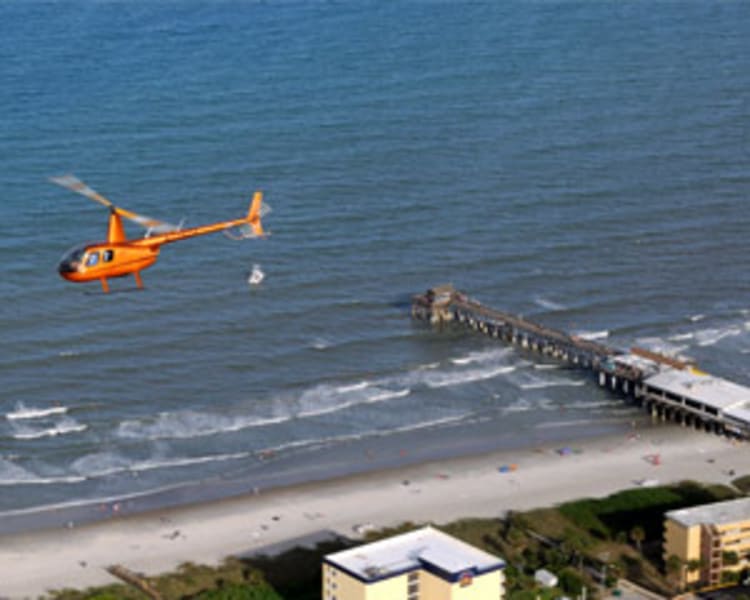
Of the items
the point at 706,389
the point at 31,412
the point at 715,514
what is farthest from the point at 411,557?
the point at 31,412

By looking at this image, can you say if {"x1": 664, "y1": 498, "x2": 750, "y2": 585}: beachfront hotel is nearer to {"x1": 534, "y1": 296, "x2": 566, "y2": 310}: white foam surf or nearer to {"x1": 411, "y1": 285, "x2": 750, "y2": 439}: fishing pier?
{"x1": 411, "y1": 285, "x2": 750, "y2": 439}: fishing pier

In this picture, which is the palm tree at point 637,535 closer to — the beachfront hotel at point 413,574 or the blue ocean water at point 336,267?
the beachfront hotel at point 413,574

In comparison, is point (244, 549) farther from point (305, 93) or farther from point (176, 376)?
point (305, 93)

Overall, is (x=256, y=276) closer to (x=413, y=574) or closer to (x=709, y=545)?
(x=709, y=545)

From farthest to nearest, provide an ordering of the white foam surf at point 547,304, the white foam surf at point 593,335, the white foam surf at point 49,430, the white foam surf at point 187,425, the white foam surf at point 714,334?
the white foam surf at point 547,304 → the white foam surf at point 593,335 → the white foam surf at point 714,334 → the white foam surf at point 187,425 → the white foam surf at point 49,430

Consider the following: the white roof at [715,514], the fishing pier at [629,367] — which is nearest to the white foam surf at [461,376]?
the fishing pier at [629,367]

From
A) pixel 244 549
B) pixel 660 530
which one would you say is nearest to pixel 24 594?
pixel 244 549
